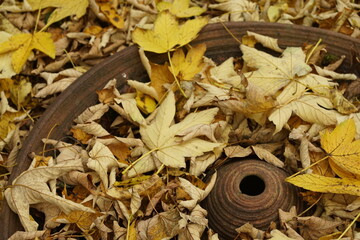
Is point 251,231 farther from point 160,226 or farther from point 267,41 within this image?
point 267,41

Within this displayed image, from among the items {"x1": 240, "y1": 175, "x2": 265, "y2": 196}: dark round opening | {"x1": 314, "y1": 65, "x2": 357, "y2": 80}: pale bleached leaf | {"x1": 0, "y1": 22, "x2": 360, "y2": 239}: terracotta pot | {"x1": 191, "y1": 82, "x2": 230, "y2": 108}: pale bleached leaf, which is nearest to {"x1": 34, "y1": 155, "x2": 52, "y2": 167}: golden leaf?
{"x1": 0, "y1": 22, "x2": 360, "y2": 239}: terracotta pot

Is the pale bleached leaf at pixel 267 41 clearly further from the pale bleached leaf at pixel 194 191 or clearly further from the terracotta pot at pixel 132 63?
the pale bleached leaf at pixel 194 191

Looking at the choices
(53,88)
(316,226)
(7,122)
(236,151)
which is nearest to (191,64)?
(236,151)

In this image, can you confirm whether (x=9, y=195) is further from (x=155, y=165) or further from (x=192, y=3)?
(x=192, y=3)

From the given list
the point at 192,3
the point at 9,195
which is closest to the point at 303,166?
the point at 9,195

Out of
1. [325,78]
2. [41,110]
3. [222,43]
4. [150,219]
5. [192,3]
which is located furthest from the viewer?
[192,3]

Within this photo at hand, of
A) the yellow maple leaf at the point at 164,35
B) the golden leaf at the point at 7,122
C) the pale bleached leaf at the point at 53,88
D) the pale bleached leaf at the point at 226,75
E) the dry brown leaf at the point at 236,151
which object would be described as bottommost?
the dry brown leaf at the point at 236,151

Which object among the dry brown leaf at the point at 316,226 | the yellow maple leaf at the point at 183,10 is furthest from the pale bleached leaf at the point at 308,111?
the yellow maple leaf at the point at 183,10
